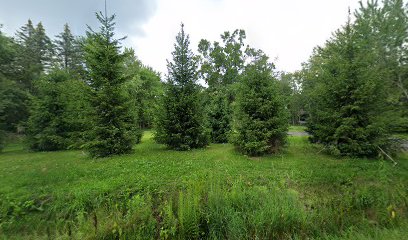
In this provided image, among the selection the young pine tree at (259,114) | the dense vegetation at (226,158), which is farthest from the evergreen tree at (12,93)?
the young pine tree at (259,114)

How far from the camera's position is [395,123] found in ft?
24.9

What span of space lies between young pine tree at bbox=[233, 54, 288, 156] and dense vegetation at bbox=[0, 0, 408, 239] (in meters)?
0.06

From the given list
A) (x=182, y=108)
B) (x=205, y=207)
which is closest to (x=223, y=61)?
(x=182, y=108)

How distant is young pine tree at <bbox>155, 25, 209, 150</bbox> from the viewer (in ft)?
35.3

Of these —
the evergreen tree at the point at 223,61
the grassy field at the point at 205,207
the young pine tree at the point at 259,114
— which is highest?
the evergreen tree at the point at 223,61

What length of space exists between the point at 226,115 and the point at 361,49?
307 inches

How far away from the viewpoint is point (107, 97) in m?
9.62

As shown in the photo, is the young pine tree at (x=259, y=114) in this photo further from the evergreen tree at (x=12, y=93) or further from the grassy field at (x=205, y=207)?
the evergreen tree at (x=12, y=93)

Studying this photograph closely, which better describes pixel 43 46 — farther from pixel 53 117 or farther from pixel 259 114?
pixel 259 114

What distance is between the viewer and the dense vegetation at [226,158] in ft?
11.5

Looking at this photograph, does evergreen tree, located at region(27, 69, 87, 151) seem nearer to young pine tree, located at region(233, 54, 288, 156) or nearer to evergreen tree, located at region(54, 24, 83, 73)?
young pine tree, located at region(233, 54, 288, 156)

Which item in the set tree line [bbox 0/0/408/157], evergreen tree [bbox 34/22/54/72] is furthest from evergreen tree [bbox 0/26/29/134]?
evergreen tree [bbox 34/22/54/72]

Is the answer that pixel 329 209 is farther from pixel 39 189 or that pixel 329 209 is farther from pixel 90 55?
pixel 90 55

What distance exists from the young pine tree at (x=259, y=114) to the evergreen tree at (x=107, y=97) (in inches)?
217
